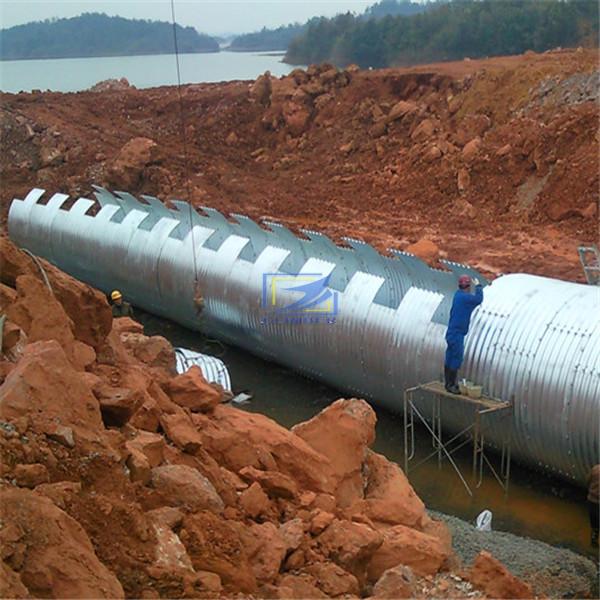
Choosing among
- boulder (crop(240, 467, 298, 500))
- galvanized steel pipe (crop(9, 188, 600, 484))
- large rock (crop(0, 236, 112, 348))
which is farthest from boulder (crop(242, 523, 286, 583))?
galvanized steel pipe (crop(9, 188, 600, 484))

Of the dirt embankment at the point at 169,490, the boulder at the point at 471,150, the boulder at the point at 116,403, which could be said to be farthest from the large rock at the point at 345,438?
the boulder at the point at 471,150

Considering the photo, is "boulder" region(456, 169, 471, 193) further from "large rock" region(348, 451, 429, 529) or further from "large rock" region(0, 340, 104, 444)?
"large rock" region(0, 340, 104, 444)

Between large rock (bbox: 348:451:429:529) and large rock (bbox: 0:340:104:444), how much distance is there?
3007mm

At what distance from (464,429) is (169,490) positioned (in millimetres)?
7365

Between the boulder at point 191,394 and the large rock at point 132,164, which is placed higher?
the large rock at point 132,164

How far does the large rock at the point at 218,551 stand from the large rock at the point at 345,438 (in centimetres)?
259

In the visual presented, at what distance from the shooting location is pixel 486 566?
7.20 m

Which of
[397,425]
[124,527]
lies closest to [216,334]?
[397,425]

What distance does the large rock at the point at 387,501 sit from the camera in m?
8.73

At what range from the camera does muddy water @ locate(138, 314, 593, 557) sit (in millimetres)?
11719

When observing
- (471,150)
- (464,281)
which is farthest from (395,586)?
(471,150)

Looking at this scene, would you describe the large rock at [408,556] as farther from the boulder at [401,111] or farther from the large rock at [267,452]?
the boulder at [401,111]

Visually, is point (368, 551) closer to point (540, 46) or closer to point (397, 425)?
point (397, 425)

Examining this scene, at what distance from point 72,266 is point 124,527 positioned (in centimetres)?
1788
